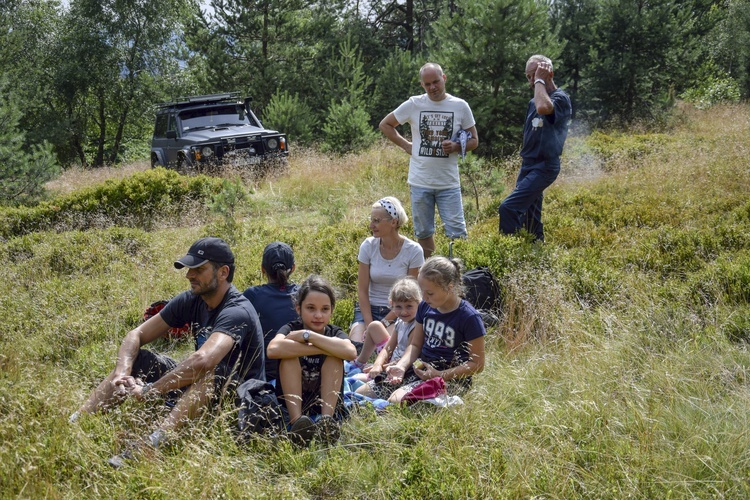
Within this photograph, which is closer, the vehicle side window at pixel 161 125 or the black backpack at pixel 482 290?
the black backpack at pixel 482 290

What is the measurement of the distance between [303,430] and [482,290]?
221cm

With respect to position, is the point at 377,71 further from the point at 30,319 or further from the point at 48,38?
the point at 30,319

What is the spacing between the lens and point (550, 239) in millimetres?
7340

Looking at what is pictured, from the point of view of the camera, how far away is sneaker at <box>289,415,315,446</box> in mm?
3596

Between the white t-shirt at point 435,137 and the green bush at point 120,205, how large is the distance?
5.34 m

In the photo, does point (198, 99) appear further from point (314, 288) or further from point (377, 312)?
point (314, 288)

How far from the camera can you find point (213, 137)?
A: 13.2m

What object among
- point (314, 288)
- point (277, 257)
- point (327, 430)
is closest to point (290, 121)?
point (277, 257)

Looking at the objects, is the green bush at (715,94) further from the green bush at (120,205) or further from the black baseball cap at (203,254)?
the black baseball cap at (203,254)

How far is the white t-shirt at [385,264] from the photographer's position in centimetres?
539

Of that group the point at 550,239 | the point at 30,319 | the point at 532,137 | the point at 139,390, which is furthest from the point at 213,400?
the point at 550,239

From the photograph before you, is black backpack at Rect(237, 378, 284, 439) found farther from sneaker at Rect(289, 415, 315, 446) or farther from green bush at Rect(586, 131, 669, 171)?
green bush at Rect(586, 131, 669, 171)

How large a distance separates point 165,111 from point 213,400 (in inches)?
468

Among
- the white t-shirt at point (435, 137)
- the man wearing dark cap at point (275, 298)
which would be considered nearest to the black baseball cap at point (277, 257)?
the man wearing dark cap at point (275, 298)
